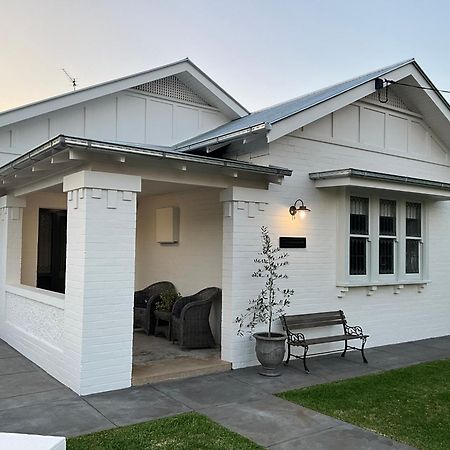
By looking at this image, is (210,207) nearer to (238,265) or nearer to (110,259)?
(238,265)

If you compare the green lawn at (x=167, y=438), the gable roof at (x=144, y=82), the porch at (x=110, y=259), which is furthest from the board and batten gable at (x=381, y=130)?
the green lawn at (x=167, y=438)

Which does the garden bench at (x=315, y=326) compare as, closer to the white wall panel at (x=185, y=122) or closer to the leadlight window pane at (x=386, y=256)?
the leadlight window pane at (x=386, y=256)

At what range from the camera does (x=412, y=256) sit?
952cm

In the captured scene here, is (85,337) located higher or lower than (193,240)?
lower

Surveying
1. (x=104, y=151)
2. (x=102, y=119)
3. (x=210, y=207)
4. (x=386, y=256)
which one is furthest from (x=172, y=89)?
(x=104, y=151)

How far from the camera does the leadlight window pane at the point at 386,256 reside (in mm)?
8891

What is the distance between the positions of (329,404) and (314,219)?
338 cm

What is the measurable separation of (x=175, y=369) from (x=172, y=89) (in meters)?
7.57

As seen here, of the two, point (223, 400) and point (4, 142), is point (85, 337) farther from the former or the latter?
point (4, 142)

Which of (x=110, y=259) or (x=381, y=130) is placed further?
(x=381, y=130)

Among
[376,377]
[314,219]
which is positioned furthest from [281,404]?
[314,219]

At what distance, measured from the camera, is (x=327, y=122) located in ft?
27.8

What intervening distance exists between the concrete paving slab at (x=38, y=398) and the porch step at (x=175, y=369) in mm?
822

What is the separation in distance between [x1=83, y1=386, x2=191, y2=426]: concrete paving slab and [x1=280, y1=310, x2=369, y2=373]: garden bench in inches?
89.1
